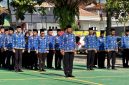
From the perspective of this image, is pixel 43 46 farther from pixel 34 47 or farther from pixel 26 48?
pixel 26 48

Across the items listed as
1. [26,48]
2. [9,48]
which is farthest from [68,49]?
[9,48]

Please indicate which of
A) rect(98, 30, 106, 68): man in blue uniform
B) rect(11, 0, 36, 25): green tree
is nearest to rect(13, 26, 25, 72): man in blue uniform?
rect(98, 30, 106, 68): man in blue uniform

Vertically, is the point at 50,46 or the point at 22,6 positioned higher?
the point at 22,6

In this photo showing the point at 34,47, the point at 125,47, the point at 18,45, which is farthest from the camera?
the point at 125,47

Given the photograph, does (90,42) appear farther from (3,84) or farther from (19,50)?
(3,84)

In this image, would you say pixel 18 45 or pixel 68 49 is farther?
pixel 18 45

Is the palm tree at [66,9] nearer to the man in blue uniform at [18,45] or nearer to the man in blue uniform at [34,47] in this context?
the man in blue uniform at [34,47]

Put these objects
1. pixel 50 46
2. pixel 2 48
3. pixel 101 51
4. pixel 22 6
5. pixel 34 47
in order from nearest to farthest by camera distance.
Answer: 1. pixel 34 47
2. pixel 2 48
3. pixel 50 46
4. pixel 101 51
5. pixel 22 6

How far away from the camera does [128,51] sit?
2592cm

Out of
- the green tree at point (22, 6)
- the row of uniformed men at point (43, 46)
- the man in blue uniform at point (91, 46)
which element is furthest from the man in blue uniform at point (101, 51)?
the green tree at point (22, 6)

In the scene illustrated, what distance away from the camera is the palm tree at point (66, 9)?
128 ft

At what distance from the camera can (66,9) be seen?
39.1 meters

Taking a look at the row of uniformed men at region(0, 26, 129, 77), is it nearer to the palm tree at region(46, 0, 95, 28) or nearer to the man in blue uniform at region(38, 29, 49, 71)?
the man in blue uniform at region(38, 29, 49, 71)

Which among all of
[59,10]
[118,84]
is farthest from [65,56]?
[59,10]
